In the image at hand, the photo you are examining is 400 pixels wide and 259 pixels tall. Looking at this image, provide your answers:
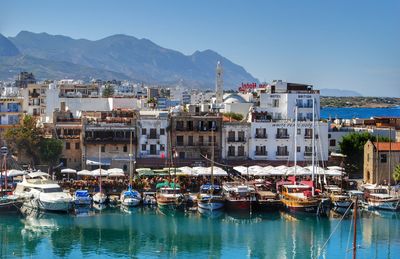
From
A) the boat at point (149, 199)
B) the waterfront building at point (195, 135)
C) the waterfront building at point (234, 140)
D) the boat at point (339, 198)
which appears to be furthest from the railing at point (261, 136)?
the boat at point (149, 199)

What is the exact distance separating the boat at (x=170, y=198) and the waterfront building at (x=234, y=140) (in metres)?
13.9

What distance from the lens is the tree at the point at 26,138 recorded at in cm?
7312

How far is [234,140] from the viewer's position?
76.9 meters

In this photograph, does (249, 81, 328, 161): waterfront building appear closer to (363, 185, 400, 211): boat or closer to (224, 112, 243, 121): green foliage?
(224, 112, 243, 121): green foliage

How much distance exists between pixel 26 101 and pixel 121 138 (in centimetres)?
3976

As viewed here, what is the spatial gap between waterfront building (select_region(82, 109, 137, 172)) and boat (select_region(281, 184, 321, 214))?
1966cm

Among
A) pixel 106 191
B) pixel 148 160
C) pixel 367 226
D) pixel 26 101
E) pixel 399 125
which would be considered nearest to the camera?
pixel 367 226

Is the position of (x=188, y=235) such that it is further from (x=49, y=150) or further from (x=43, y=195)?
(x=49, y=150)

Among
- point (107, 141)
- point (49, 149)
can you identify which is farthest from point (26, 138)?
point (107, 141)

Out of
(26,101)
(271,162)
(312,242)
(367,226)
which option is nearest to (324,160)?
(271,162)

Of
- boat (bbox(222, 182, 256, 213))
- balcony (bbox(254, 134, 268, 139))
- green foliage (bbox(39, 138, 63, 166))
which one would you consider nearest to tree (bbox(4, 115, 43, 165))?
green foliage (bbox(39, 138, 63, 166))

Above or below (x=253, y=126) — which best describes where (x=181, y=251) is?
below

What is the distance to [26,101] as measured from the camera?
10994cm

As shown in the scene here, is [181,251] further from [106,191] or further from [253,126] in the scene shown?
[253,126]
